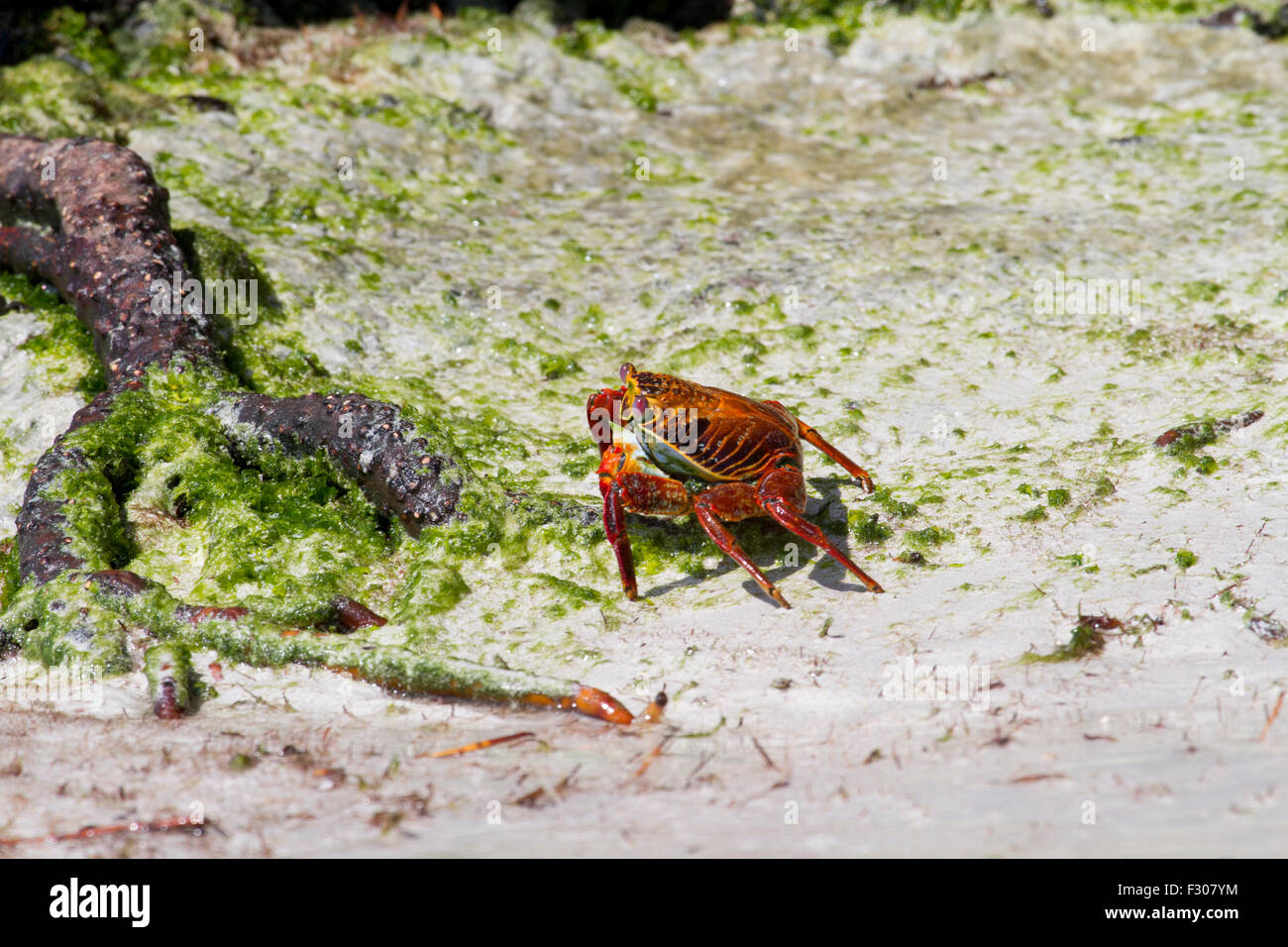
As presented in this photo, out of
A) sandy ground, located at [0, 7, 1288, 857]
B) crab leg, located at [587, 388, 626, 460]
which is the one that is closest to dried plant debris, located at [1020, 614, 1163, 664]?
sandy ground, located at [0, 7, 1288, 857]

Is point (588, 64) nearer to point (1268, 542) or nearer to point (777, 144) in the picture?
point (777, 144)

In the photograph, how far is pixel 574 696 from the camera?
4082 mm

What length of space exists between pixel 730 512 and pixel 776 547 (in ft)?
1.86

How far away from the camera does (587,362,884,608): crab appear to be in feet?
15.2

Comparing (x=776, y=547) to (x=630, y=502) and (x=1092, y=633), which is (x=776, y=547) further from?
(x=1092, y=633)

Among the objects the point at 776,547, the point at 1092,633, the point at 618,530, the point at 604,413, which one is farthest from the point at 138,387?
the point at 1092,633

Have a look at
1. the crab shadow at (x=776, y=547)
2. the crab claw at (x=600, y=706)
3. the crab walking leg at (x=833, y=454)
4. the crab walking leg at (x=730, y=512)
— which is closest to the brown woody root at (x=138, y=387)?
the crab claw at (x=600, y=706)

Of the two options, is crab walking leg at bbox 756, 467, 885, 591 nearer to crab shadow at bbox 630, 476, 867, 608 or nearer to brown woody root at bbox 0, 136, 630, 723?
crab shadow at bbox 630, 476, 867, 608

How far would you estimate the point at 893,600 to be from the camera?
461 cm

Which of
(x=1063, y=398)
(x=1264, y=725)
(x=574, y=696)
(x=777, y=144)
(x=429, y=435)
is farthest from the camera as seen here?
(x=777, y=144)

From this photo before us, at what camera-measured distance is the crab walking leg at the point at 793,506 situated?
4.52 meters

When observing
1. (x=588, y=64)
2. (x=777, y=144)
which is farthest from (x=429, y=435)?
(x=588, y=64)

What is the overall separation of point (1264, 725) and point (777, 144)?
7.65 metres

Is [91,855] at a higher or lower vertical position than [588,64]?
lower
